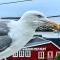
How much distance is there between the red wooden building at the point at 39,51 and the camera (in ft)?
9.37

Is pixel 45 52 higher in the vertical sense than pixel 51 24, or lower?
lower

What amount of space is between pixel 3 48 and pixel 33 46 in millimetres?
1125

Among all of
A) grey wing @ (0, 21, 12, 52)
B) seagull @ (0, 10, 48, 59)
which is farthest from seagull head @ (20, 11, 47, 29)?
grey wing @ (0, 21, 12, 52)

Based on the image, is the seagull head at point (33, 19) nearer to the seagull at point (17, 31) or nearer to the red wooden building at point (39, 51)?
the seagull at point (17, 31)

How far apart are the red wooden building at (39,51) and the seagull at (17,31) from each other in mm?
1022

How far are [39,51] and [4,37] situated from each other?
116 centimetres

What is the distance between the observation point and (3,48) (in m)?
1.82

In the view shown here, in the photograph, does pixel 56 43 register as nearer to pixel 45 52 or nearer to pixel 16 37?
pixel 45 52

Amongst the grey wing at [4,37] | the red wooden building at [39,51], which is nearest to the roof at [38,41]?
the red wooden building at [39,51]

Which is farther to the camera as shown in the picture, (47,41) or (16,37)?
(47,41)

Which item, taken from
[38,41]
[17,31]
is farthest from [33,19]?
[38,41]

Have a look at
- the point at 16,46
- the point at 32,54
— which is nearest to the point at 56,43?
the point at 32,54

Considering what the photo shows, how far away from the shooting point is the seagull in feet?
5.85

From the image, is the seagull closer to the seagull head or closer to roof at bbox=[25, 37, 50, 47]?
the seagull head
